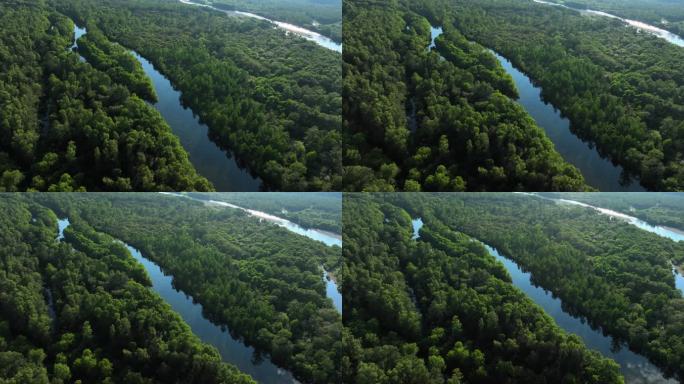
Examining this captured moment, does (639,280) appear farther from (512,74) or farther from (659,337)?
(512,74)

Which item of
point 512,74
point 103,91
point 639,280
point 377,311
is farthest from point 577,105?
point 103,91

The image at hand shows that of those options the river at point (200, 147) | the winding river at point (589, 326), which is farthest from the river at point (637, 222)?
the river at point (200, 147)

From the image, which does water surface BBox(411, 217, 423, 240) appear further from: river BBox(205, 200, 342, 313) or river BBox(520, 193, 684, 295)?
river BBox(520, 193, 684, 295)

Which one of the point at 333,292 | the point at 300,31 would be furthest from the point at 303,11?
the point at 333,292

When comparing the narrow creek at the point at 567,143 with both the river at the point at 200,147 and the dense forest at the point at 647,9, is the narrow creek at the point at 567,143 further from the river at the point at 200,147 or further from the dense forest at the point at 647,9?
the river at the point at 200,147

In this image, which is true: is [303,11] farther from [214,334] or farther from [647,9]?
[647,9]

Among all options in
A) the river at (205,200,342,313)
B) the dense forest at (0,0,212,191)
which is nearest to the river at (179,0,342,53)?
the dense forest at (0,0,212,191)
